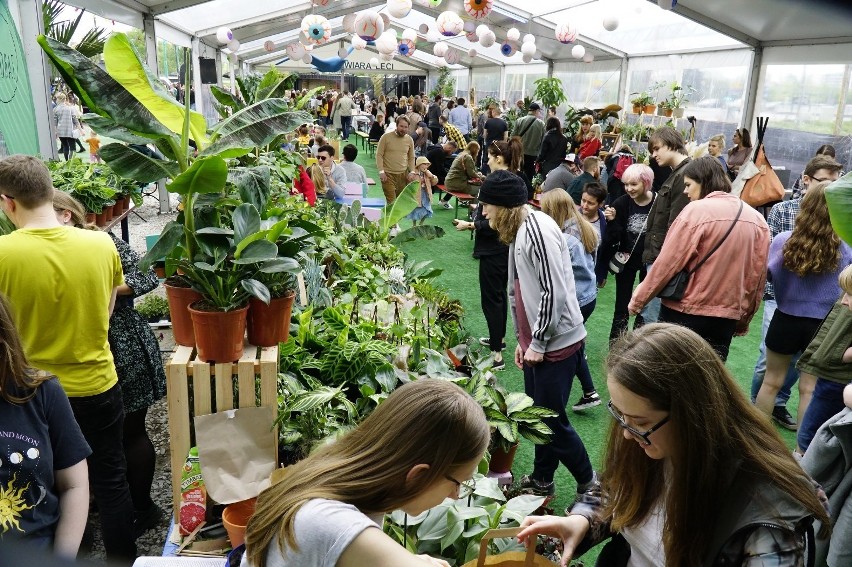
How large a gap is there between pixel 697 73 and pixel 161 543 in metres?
12.4

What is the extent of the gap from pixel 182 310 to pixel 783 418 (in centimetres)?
380

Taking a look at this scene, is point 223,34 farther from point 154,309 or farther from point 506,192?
point 506,192

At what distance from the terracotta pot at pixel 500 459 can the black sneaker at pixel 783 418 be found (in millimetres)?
2065

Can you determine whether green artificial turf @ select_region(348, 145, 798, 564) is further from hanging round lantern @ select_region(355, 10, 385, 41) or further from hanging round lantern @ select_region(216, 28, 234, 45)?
hanging round lantern @ select_region(216, 28, 234, 45)

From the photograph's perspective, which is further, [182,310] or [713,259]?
[713,259]

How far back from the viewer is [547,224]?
3.06 meters

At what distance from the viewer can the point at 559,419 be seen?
10.1ft

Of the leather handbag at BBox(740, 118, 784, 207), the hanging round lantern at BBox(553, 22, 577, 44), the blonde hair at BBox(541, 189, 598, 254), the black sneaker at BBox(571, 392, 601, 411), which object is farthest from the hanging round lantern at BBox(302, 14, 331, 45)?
the black sneaker at BBox(571, 392, 601, 411)

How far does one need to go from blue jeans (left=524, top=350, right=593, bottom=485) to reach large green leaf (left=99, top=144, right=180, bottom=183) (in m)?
1.89

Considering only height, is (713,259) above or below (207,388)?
above

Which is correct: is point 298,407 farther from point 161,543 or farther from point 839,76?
point 839,76

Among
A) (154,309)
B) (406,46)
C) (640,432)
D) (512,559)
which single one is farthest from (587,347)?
(406,46)

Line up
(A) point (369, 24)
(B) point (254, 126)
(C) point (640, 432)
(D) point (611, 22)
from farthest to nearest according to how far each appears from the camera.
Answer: (A) point (369, 24) → (D) point (611, 22) → (B) point (254, 126) → (C) point (640, 432)

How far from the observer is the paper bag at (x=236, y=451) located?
219 centimetres
